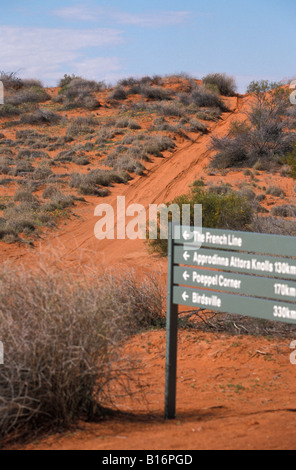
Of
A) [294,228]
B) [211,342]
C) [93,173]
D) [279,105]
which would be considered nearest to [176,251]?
[211,342]

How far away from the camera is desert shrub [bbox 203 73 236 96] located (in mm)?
46000

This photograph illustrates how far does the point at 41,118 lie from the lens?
1448 inches

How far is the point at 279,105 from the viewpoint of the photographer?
2756 centimetres

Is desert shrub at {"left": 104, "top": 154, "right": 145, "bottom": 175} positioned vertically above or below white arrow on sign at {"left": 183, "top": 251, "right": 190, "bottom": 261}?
above

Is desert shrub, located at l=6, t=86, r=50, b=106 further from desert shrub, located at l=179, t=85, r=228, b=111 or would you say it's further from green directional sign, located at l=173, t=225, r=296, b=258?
green directional sign, located at l=173, t=225, r=296, b=258

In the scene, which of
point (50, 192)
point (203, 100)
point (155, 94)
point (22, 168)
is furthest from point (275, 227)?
point (155, 94)

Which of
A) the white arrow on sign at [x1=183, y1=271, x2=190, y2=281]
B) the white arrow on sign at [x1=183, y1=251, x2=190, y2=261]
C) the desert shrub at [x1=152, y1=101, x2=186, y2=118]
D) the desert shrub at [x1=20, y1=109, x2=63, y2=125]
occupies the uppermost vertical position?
the desert shrub at [x1=152, y1=101, x2=186, y2=118]

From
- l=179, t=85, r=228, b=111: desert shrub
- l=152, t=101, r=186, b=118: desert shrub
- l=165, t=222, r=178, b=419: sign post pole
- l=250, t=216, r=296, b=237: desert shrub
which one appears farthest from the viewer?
l=179, t=85, r=228, b=111: desert shrub

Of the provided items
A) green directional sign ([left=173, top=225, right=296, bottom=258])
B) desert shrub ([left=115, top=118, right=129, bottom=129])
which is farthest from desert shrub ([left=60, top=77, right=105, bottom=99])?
green directional sign ([left=173, top=225, right=296, bottom=258])

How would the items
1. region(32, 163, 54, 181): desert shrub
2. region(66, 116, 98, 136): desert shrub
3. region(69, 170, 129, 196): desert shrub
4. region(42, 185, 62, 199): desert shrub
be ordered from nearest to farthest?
region(42, 185, 62, 199): desert shrub → region(69, 170, 129, 196): desert shrub → region(32, 163, 54, 181): desert shrub → region(66, 116, 98, 136): desert shrub

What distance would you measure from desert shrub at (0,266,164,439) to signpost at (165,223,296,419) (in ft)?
2.00

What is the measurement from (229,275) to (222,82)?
145 feet
